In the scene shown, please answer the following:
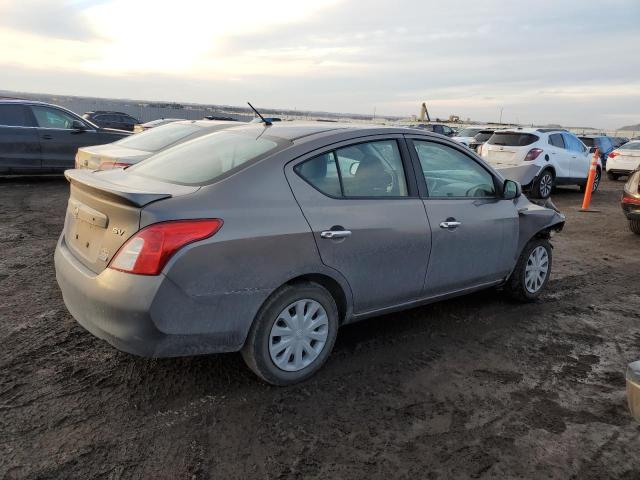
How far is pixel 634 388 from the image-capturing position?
2.15m

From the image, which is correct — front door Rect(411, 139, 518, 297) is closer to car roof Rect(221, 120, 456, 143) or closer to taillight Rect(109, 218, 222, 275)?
car roof Rect(221, 120, 456, 143)

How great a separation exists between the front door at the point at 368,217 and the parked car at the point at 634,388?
1.64 meters

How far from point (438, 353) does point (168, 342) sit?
1976 millimetres

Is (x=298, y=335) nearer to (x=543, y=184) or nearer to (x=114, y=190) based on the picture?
(x=114, y=190)

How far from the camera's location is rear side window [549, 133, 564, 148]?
13.4 metres

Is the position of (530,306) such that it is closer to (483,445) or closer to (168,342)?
(483,445)

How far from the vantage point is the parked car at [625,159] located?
18203mm

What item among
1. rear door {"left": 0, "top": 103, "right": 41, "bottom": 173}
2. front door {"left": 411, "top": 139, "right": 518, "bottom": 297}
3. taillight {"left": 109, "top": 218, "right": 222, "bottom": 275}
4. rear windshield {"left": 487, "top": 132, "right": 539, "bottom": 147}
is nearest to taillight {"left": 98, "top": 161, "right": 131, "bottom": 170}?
rear door {"left": 0, "top": 103, "right": 41, "bottom": 173}

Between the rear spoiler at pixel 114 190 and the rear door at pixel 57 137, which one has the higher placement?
the rear spoiler at pixel 114 190

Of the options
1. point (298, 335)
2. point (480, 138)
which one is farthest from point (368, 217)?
point (480, 138)

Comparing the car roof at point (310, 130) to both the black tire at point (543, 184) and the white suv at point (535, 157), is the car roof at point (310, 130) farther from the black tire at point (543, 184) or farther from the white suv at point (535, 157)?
the black tire at point (543, 184)

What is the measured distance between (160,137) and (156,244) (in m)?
6.31

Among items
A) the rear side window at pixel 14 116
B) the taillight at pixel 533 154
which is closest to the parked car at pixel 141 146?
the rear side window at pixel 14 116

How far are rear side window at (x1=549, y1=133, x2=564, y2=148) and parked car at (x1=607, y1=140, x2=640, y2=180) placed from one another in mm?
6238
